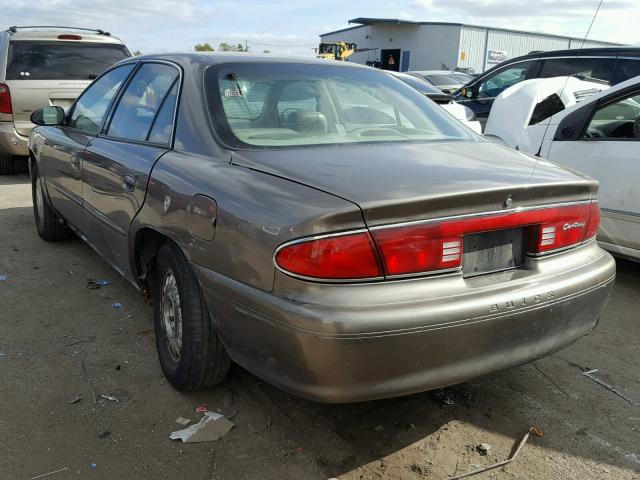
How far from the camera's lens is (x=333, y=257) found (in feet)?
7.00

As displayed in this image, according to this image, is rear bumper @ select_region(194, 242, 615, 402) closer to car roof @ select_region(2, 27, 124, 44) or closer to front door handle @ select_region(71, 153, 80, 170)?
front door handle @ select_region(71, 153, 80, 170)

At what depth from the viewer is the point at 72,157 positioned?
4266 mm

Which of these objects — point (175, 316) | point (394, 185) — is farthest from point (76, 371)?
point (394, 185)

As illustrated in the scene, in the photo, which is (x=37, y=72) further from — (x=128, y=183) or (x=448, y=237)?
(x=448, y=237)

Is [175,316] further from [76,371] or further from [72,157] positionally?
[72,157]

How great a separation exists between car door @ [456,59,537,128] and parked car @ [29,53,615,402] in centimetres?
611

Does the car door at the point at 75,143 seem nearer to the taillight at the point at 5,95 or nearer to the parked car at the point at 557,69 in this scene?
the taillight at the point at 5,95

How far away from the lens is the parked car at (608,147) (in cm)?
450

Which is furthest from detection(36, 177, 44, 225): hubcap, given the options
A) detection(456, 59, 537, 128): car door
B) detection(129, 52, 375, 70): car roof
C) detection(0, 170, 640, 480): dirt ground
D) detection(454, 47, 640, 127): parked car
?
detection(456, 59, 537, 128): car door

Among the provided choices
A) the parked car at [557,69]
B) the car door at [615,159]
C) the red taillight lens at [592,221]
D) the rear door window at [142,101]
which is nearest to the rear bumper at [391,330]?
the red taillight lens at [592,221]

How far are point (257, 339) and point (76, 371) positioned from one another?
1.45 meters

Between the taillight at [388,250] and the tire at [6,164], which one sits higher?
the taillight at [388,250]

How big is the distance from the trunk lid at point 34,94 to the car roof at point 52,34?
0.66 meters

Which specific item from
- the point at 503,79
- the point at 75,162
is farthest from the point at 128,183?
the point at 503,79
